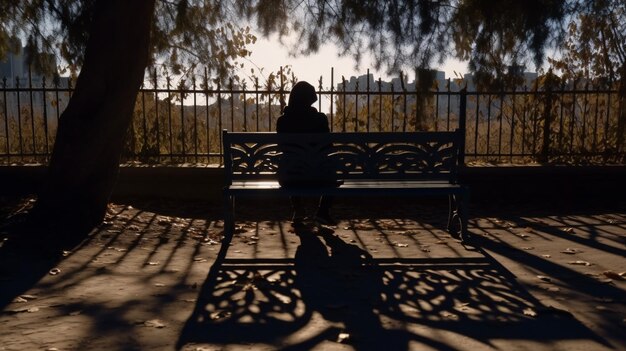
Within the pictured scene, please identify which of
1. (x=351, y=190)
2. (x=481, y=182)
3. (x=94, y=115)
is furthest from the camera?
(x=481, y=182)

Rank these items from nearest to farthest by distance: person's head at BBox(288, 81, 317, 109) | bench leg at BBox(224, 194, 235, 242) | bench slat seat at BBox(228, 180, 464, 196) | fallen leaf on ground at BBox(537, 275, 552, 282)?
fallen leaf on ground at BBox(537, 275, 552, 282), bench slat seat at BBox(228, 180, 464, 196), bench leg at BBox(224, 194, 235, 242), person's head at BBox(288, 81, 317, 109)

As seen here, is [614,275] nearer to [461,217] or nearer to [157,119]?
[461,217]

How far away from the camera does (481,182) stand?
30.8 feet

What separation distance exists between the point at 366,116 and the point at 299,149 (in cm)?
442

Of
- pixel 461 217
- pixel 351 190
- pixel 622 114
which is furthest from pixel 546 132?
pixel 351 190

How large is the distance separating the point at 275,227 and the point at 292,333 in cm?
364

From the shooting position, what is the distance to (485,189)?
30.9 feet

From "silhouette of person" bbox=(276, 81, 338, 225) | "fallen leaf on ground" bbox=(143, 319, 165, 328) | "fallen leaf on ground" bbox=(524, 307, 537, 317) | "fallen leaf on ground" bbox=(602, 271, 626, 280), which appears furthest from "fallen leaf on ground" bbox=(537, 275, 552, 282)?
"fallen leaf on ground" bbox=(143, 319, 165, 328)

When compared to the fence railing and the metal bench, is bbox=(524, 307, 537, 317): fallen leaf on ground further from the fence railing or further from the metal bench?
the fence railing

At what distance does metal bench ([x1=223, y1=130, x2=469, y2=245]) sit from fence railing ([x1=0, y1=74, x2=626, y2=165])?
7.67 feet

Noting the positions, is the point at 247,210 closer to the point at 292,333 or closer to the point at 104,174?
the point at 104,174

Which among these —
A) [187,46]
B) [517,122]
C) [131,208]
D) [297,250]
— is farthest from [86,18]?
[517,122]

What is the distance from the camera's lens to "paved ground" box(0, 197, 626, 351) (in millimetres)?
3885

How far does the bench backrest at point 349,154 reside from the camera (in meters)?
6.71
